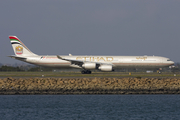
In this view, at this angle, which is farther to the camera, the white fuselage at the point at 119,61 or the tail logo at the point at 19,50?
the tail logo at the point at 19,50

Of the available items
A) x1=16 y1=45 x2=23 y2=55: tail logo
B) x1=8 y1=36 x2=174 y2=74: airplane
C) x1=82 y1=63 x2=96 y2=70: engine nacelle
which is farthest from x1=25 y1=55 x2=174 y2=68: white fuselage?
x1=16 y1=45 x2=23 y2=55: tail logo

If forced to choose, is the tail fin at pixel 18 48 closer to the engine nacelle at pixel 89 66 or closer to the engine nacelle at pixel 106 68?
the engine nacelle at pixel 89 66

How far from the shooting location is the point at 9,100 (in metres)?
25.9

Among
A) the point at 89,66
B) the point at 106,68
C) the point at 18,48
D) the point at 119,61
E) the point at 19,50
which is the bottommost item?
the point at 106,68

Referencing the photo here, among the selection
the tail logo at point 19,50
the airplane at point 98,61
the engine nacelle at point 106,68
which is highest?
the tail logo at point 19,50

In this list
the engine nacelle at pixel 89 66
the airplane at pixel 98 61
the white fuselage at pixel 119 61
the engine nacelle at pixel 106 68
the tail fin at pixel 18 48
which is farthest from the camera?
the tail fin at pixel 18 48

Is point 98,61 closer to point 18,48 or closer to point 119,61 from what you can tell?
point 119,61

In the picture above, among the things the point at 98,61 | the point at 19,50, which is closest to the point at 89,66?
the point at 98,61

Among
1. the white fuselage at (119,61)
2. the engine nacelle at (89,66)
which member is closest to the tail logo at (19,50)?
the white fuselage at (119,61)

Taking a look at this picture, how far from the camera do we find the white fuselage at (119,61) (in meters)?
54.3

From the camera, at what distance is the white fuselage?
5431cm

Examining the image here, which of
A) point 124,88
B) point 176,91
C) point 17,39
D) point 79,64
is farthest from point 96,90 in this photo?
point 17,39

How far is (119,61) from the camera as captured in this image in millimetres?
54500

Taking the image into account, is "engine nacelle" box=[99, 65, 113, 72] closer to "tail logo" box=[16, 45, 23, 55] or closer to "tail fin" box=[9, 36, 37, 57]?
"tail fin" box=[9, 36, 37, 57]
